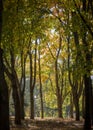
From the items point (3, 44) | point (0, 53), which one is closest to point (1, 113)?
point (0, 53)

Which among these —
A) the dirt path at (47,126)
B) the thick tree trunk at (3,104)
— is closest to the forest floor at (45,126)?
the dirt path at (47,126)

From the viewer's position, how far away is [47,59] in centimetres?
4112

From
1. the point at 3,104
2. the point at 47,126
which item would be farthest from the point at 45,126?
the point at 3,104

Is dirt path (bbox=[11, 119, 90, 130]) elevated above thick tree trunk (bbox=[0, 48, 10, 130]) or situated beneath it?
situated beneath

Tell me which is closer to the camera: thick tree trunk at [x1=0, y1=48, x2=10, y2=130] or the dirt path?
thick tree trunk at [x1=0, y1=48, x2=10, y2=130]

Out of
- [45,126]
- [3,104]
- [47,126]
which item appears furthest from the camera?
[47,126]

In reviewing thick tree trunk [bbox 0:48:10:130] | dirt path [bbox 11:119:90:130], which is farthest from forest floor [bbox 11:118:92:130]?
thick tree trunk [bbox 0:48:10:130]

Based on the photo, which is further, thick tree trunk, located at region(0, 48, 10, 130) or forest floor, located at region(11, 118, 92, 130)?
forest floor, located at region(11, 118, 92, 130)

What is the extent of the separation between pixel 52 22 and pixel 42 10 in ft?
17.1

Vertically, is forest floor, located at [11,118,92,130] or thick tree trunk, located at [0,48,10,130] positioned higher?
thick tree trunk, located at [0,48,10,130]

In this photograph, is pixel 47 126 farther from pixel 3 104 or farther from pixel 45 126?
pixel 3 104

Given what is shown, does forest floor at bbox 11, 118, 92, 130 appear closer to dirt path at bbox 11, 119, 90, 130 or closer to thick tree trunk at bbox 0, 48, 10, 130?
dirt path at bbox 11, 119, 90, 130

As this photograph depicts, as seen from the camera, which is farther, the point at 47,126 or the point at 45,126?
the point at 47,126

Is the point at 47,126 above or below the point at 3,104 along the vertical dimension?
below
